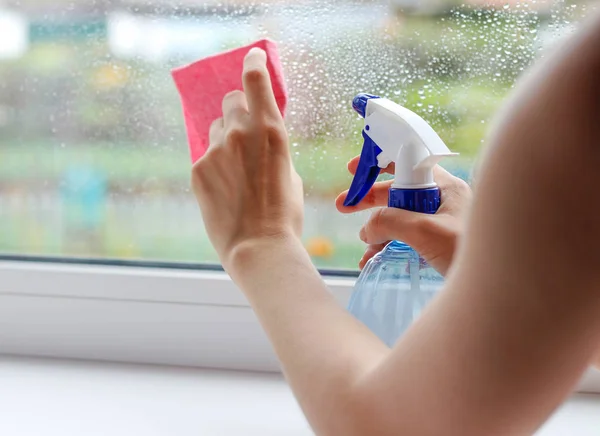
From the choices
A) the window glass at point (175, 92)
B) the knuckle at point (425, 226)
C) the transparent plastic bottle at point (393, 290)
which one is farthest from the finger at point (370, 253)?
the window glass at point (175, 92)

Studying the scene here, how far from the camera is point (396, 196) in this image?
0.55 metres

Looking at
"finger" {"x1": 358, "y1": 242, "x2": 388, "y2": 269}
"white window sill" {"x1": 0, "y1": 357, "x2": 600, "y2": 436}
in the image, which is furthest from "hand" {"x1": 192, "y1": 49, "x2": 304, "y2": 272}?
"white window sill" {"x1": 0, "y1": 357, "x2": 600, "y2": 436}

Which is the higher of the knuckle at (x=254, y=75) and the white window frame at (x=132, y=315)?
the knuckle at (x=254, y=75)

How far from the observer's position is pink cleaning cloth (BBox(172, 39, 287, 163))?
64 centimetres

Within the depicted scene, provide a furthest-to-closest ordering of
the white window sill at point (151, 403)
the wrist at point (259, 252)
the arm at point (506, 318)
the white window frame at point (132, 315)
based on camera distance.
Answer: the white window frame at point (132, 315), the white window sill at point (151, 403), the wrist at point (259, 252), the arm at point (506, 318)

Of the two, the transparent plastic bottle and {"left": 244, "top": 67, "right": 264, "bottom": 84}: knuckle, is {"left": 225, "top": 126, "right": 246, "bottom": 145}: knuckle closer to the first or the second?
{"left": 244, "top": 67, "right": 264, "bottom": 84}: knuckle

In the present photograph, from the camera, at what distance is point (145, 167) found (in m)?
0.92

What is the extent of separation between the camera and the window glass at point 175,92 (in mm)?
830

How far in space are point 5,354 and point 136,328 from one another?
0.19 metres

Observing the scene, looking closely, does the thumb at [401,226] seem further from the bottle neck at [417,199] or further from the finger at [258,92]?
the finger at [258,92]

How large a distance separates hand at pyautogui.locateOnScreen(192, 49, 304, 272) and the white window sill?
27 cm

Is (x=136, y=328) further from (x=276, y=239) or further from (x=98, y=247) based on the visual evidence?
(x=276, y=239)

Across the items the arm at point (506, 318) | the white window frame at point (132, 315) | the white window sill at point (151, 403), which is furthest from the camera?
the white window frame at point (132, 315)

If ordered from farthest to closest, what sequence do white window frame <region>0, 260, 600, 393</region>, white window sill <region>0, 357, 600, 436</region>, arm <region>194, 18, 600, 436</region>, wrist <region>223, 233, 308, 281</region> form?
white window frame <region>0, 260, 600, 393</region> → white window sill <region>0, 357, 600, 436</region> → wrist <region>223, 233, 308, 281</region> → arm <region>194, 18, 600, 436</region>
